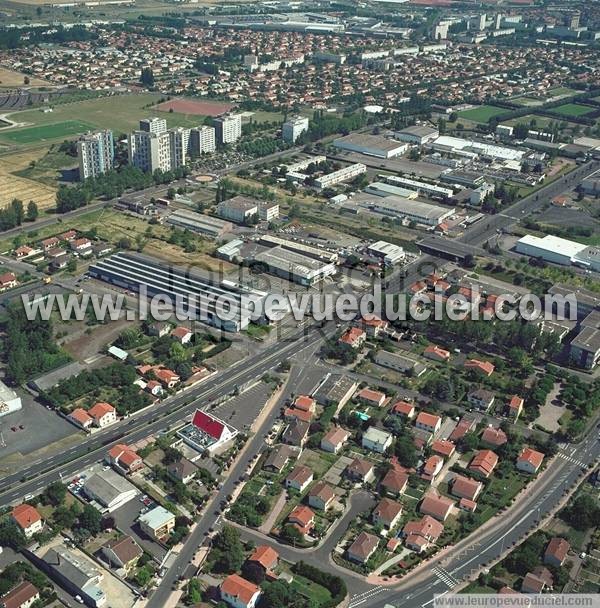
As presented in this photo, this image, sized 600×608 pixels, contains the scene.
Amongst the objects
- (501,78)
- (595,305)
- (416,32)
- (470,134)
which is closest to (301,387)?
(595,305)

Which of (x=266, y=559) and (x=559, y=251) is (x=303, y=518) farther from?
(x=559, y=251)

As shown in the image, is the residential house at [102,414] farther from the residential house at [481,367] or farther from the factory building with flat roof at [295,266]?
the residential house at [481,367]

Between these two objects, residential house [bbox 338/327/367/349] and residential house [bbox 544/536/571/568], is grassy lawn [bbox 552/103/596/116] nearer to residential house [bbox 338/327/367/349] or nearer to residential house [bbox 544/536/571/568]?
→ residential house [bbox 338/327/367/349]

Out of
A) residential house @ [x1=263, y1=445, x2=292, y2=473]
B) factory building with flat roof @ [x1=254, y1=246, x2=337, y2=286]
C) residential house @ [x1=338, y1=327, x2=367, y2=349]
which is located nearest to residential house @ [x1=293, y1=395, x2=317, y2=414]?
residential house @ [x1=263, y1=445, x2=292, y2=473]

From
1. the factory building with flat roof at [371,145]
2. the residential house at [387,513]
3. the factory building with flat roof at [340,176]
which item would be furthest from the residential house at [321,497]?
the factory building with flat roof at [371,145]

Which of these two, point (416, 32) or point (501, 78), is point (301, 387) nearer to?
point (501, 78)

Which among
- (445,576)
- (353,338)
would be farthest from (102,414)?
(445,576)
